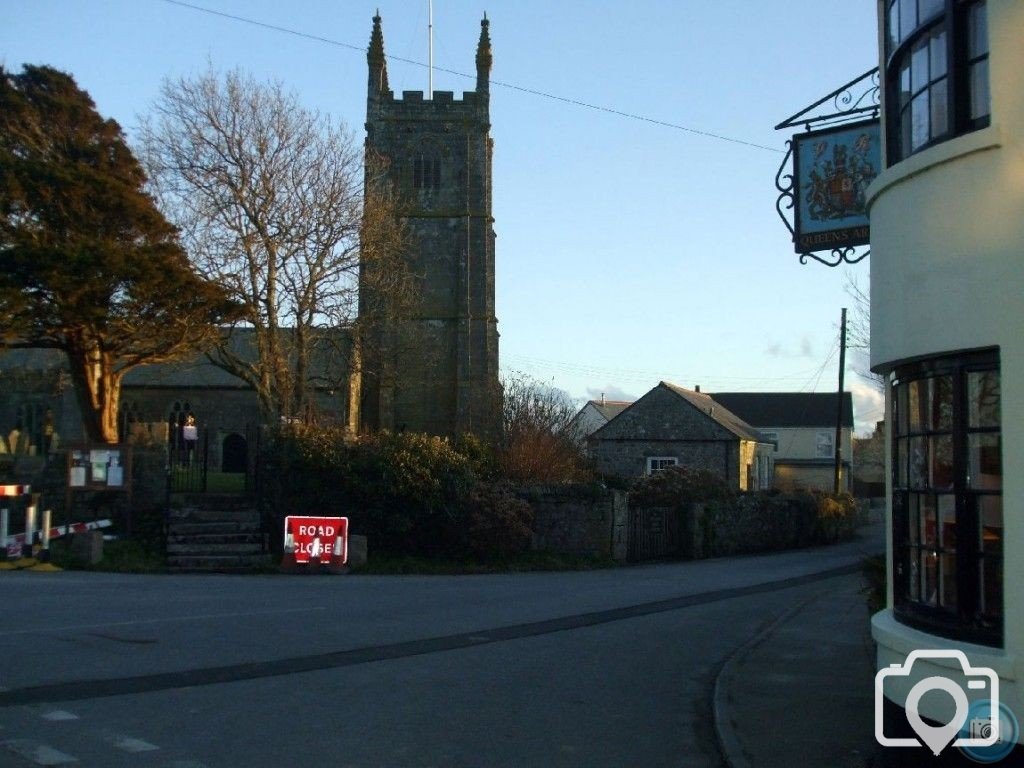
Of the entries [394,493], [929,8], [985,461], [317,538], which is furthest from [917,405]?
[394,493]

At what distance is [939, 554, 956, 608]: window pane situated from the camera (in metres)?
6.46

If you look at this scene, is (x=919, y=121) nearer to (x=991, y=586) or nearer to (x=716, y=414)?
(x=991, y=586)

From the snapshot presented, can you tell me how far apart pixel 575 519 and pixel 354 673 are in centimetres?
1781

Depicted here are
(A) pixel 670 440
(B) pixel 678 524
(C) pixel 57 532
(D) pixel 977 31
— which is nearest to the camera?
Result: (D) pixel 977 31

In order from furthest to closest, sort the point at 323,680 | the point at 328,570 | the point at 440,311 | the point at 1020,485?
the point at 440,311 < the point at 328,570 < the point at 323,680 < the point at 1020,485

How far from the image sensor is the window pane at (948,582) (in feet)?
21.2

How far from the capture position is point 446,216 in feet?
196

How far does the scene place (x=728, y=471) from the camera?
52406 millimetres

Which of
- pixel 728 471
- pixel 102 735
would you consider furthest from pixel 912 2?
pixel 728 471

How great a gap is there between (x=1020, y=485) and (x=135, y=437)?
27.6 meters

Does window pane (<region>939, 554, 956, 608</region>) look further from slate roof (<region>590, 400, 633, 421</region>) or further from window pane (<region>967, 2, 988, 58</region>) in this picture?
slate roof (<region>590, 400, 633, 421</region>)

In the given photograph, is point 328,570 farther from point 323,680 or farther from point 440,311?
point 440,311

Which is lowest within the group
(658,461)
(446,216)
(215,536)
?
(215,536)

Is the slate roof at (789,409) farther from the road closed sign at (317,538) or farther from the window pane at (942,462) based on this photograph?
the window pane at (942,462)
